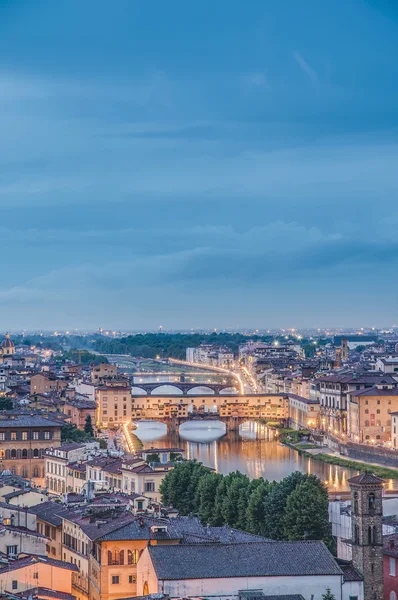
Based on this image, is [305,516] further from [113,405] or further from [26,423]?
[113,405]

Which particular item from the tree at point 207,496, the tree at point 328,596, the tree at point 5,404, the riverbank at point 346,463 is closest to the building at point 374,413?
the riverbank at point 346,463

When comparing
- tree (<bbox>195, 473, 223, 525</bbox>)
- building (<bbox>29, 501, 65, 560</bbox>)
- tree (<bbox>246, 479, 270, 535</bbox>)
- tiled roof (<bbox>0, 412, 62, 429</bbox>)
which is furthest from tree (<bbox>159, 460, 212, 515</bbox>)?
tiled roof (<bbox>0, 412, 62, 429</bbox>)

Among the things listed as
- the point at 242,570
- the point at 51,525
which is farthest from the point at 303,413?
the point at 242,570

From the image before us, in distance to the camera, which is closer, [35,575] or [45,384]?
[35,575]

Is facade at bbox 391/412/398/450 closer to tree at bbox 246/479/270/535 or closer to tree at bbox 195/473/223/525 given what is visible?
tree at bbox 195/473/223/525


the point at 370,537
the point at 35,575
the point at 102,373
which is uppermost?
the point at 102,373

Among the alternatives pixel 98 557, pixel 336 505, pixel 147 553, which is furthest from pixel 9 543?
pixel 336 505
